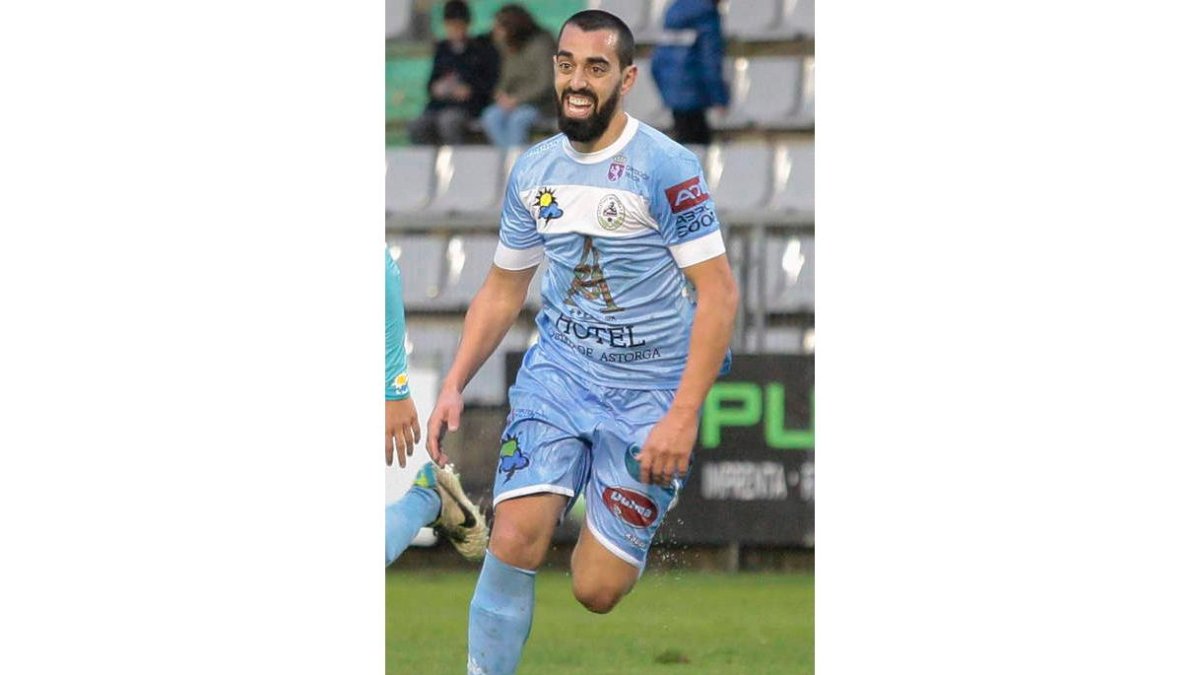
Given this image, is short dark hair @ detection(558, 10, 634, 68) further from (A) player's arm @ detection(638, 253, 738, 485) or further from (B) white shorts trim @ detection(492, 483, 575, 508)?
(B) white shorts trim @ detection(492, 483, 575, 508)

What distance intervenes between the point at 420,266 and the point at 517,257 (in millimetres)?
318

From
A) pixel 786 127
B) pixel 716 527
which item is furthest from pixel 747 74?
pixel 716 527

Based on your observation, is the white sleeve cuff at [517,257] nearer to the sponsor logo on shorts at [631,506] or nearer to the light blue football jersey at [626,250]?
the light blue football jersey at [626,250]

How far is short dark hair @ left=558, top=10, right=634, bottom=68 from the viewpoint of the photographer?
19.1ft

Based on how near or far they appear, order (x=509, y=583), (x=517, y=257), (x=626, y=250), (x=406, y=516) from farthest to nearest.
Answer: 1. (x=406, y=516)
2. (x=517, y=257)
3. (x=509, y=583)
4. (x=626, y=250)

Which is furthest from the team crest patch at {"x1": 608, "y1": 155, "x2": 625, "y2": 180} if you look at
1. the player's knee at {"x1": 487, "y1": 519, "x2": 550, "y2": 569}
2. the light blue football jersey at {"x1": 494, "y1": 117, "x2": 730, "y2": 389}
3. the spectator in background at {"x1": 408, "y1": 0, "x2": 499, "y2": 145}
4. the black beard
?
the player's knee at {"x1": 487, "y1": 519, "x2": 550, "y2": 569}

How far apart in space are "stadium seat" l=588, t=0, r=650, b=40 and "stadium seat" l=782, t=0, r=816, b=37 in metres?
0.43

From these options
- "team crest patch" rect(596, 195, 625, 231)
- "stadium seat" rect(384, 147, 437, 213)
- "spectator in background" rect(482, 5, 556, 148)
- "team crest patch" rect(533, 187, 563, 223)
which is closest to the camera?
"team crest patch" rect(596, 195, 625, 231)

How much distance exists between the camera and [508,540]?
584 centimetres

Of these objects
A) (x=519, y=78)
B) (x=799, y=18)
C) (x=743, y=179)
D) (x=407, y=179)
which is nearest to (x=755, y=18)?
(x=799, y=18)

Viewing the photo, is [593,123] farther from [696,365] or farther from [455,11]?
[696,365]

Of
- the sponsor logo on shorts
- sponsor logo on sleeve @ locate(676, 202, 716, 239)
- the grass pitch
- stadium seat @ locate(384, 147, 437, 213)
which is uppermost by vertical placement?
stadium seat @ locate(384, 147, 437, 213)

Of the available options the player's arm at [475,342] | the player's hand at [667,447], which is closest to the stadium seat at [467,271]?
the player's arm at [475,342]

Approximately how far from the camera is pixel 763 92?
19.6 ft
